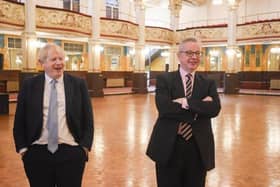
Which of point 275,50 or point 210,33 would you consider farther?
point 275,50

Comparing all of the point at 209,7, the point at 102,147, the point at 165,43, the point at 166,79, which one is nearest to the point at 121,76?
the point at 165,43

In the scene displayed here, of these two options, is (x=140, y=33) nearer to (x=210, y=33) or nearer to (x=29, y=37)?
(x=210, y=33)

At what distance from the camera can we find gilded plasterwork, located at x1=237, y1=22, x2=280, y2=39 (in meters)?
18.7

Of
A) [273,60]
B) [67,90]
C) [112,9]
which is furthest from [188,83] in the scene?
[273,60]

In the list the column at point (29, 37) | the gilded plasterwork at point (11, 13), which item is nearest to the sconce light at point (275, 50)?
the column at point (29, 37)

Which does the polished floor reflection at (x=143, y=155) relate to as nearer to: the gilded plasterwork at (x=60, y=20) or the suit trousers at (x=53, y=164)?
the suit trousers at (x=53, y=164)

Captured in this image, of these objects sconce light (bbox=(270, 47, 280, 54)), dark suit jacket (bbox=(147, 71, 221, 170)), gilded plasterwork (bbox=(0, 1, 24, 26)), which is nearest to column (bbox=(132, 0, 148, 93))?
gilded plasterwork (bbox=(0, 1, 24, 26))

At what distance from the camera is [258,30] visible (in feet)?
63.5

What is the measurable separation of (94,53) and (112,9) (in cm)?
777

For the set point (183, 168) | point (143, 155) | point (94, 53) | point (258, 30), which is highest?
point (258, 30)

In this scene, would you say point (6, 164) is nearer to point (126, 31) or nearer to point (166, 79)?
point (166, 79)

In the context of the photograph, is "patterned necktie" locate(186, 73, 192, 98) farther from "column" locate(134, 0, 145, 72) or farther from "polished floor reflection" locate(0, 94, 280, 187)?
"column" locate(134, 0, 145, 72)

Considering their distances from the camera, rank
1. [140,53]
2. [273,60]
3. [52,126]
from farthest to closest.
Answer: [273,60]
[140,53]
[52,126]

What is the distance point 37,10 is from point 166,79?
13898 millimetres
